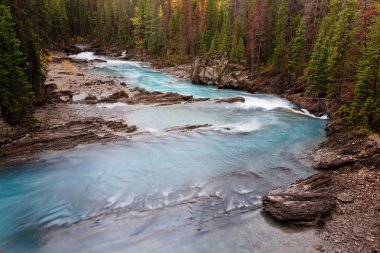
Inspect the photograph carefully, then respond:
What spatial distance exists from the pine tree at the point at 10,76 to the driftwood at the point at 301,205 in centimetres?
1818

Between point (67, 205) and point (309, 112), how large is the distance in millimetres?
27177

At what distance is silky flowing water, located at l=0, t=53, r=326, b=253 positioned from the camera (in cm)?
1288

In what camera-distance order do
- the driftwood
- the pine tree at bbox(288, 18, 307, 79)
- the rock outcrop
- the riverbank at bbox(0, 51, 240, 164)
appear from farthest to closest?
1. the rock outcrop
2. the pine tree at bbox(288, 18, 307, 79)
3. the riverbank at bbox(0, 51, 240, 164)
4. the driftwood

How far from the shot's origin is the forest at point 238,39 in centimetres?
2300

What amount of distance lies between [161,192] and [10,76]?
543 inches

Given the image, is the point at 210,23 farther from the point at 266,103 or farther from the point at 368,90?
the point at 368,90

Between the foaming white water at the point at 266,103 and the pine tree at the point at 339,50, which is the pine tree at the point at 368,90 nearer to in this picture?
the pine tree at the point at 339,50

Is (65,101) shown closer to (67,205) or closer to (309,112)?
(67,205)

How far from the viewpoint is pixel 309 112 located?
33844mm

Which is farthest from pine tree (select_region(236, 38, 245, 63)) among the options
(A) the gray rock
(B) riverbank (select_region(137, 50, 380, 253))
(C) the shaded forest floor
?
(A) the gray rock

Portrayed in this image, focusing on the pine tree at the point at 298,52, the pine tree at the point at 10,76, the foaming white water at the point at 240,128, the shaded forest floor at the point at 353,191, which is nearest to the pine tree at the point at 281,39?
the pine tree at the point at 298,52

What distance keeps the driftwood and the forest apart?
34.7ft

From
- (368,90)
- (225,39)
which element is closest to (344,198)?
(368,90)

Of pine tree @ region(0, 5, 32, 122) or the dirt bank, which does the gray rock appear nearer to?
the dirt bank
